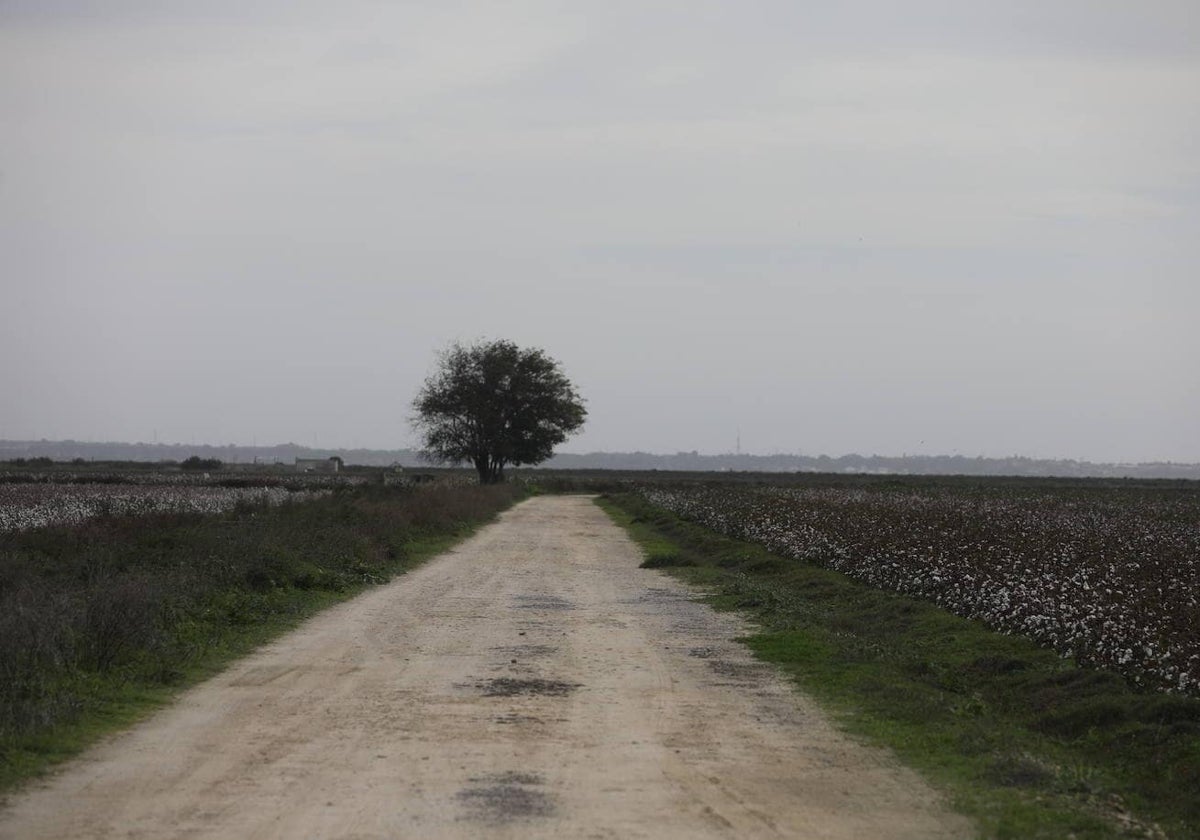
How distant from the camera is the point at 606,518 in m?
50.2

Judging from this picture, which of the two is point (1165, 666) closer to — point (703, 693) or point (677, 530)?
point (703, 693)

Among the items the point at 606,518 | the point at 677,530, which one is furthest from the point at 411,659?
the point at 606,518

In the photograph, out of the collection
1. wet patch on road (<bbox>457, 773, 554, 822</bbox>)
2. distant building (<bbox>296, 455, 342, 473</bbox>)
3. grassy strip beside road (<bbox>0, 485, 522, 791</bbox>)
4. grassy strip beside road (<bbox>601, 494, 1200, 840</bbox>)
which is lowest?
→ grassy strip beside road (<bbox>601, 494, 1200, 840</bbox>)

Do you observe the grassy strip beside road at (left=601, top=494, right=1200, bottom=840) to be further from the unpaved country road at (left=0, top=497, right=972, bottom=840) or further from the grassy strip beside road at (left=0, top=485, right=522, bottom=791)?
the grassy strip beside road at (left=0, top=485, right=522, bottom=791)

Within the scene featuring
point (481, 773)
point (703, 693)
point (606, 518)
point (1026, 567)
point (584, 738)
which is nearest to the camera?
point (481, 773)

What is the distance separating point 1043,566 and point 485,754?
38.7ft

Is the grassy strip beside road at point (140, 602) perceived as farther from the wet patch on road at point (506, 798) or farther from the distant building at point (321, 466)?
the distant building at point (321, 466)

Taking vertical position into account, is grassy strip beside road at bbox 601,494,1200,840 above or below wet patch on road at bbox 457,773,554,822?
below

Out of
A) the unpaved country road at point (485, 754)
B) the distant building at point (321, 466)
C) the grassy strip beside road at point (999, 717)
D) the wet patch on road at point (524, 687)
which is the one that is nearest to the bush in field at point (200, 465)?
the distant building at point (321, 466)

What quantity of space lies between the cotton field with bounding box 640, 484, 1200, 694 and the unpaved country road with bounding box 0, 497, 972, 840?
3109 mm

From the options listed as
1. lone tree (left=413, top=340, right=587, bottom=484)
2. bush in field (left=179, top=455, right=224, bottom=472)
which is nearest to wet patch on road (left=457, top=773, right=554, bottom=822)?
A: lone tree (left=413, top=340, right=587, bottom=484)

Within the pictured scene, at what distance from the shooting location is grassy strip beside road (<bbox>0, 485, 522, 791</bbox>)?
34.3ft

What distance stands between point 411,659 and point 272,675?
162 centimetres

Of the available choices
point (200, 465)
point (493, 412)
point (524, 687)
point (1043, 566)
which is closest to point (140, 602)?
point (524, 687)
